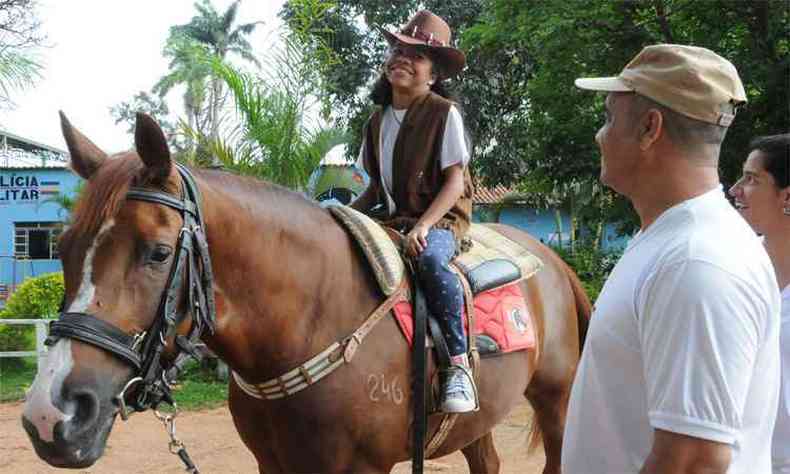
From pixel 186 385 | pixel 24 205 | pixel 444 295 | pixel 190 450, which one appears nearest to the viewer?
pixel 444 295

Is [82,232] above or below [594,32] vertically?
below

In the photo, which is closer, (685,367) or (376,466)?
(685,367)

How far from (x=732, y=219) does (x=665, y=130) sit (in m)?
0.20

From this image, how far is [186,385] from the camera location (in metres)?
8.99

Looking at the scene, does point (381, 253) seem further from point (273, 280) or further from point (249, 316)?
point (249, 316)

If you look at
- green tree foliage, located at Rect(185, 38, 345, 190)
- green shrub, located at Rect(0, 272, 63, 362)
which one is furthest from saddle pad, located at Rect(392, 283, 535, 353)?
green shrub, located at Rect(0, 272, 63, 362)

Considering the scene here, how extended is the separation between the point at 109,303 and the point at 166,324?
17 cm

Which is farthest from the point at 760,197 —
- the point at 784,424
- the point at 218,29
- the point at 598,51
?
the point at 218,29

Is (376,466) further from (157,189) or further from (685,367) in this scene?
(685,367)

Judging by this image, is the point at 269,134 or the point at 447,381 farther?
the point at 269,134

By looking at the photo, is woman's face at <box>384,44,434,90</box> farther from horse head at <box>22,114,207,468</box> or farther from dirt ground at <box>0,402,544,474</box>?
dirt ground at <box>0,402,544,474</box>

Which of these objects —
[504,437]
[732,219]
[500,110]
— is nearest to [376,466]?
[732,219]

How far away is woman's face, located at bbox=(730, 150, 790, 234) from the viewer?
7.32 feet

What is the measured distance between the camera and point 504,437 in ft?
22.0
